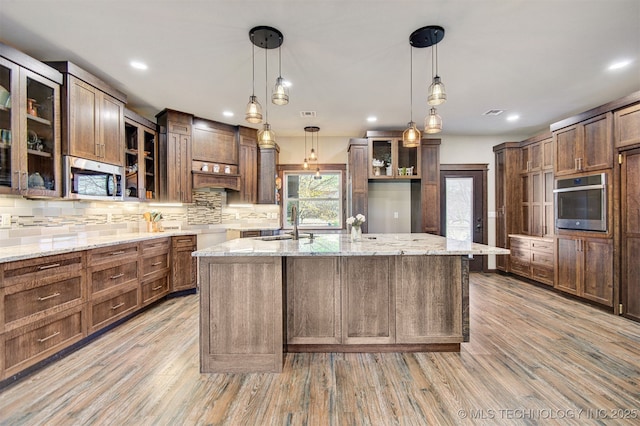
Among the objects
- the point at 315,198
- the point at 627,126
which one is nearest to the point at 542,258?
the point at 627,126

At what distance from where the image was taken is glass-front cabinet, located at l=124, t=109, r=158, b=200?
3.82m

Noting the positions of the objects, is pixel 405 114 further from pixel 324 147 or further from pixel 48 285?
pixel 48 285

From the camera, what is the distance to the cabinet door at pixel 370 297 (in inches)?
97.3

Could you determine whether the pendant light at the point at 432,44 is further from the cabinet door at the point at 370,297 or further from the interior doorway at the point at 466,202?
the interior doorway at the point at 466,202

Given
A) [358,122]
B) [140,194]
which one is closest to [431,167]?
[358,122]

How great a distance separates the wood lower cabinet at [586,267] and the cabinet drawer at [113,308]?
5523 mm

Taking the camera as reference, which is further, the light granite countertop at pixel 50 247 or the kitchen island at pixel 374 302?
the kitchen island at pixel 374 302

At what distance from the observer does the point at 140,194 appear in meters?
3.98

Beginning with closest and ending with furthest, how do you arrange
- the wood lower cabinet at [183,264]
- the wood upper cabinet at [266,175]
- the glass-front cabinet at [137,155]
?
1. the glass-front cabinet at [137,155]
2. the wood lower cabinet at [183,264]
3. the wood upper cabinet at [266,175]

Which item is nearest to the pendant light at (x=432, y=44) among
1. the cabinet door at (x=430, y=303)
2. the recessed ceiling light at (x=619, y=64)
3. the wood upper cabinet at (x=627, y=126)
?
the cabinet door at (x=430, y=303)

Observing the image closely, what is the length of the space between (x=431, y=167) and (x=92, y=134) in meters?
4.89

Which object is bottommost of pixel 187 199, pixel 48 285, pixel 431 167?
pixel 48 285

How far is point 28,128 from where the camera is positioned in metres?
2.55

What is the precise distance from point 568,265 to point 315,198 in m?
4.13
